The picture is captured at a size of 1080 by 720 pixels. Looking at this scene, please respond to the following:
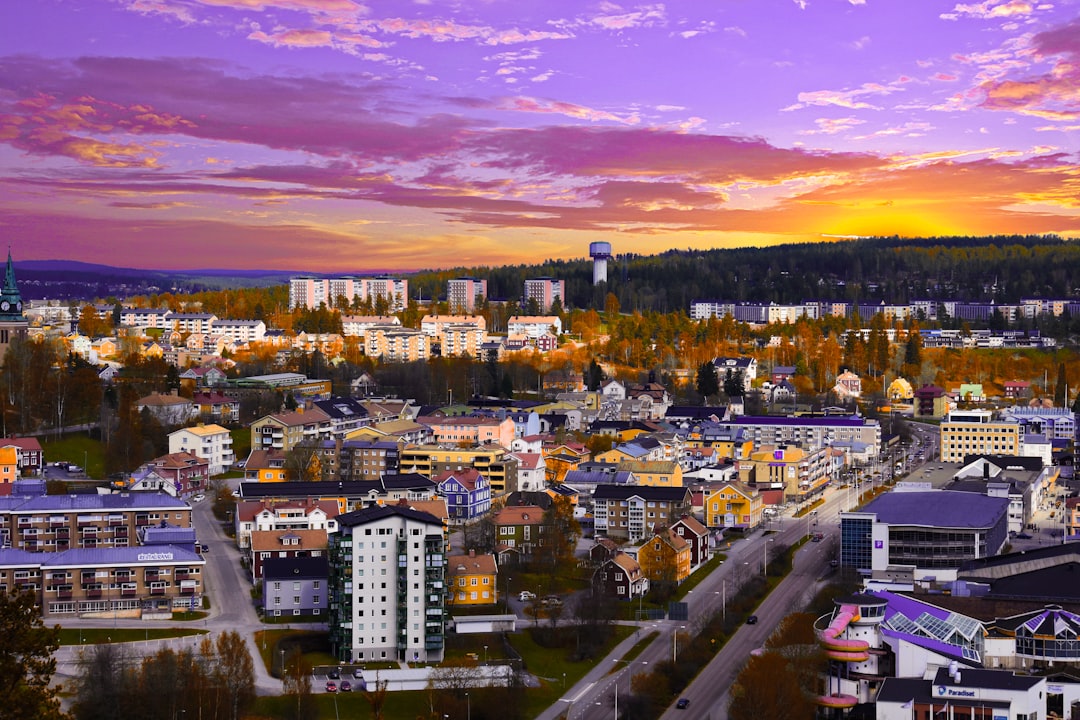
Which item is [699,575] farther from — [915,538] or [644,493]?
[915,538]

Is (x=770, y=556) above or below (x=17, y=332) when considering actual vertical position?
below

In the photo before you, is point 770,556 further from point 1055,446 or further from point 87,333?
point 87,333

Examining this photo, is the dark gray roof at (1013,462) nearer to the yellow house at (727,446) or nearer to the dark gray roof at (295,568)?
the yellow house at (727,446)

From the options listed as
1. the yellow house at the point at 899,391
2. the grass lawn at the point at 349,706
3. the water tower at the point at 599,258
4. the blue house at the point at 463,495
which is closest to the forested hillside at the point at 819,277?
the water tower at the point at 599,258

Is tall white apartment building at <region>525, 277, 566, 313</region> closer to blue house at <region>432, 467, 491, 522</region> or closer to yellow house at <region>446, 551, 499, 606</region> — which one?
blue house at <region>432, 467, 491, 522</region>

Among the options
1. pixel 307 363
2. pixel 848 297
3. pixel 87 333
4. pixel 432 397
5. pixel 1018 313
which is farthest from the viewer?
pixel 848 297

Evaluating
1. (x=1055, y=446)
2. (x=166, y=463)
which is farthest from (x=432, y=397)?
(x=1055, y=446)
